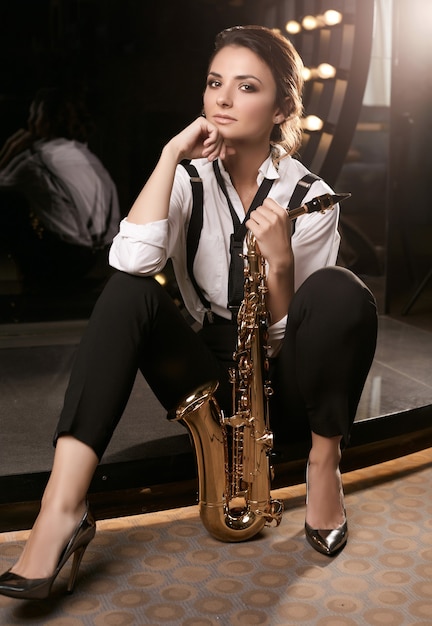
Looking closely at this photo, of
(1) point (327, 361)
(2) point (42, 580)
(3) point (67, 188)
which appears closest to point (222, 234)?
(1) point (327, 361)

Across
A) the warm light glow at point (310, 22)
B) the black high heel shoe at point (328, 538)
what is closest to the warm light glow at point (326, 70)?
the warm light glow at point (310, 22)

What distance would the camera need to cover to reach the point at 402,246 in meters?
4.38

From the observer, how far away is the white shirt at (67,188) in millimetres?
3699

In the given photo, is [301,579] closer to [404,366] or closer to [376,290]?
[404,366]

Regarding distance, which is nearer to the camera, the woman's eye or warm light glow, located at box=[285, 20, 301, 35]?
the woman's eye

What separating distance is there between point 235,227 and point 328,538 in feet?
2.56

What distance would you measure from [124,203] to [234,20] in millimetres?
922

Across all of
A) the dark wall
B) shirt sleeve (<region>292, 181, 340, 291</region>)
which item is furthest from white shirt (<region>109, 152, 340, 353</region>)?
the dark wall

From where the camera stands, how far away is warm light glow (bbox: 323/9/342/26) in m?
3.90

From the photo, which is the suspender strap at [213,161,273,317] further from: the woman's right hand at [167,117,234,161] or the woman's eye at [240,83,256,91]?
the woman's eye at [240,83,256,91]

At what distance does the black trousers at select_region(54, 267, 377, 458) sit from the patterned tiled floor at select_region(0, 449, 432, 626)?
1.00ft

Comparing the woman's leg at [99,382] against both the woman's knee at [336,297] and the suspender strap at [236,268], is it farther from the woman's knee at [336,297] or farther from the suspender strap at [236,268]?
the woman's knee at [336,297]

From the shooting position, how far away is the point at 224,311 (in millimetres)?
2172

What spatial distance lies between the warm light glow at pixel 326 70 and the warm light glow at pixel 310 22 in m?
0.17
